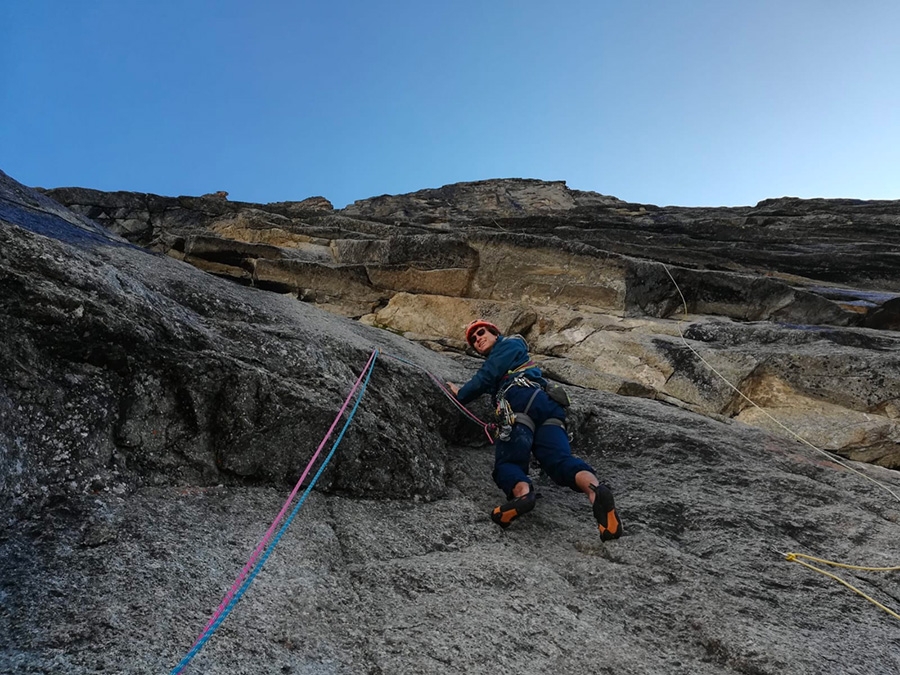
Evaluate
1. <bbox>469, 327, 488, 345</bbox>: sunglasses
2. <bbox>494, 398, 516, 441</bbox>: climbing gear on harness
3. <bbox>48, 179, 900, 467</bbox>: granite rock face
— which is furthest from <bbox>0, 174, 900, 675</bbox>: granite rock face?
<bbox>48, 179, 900, 467</bbox>: granite rock face

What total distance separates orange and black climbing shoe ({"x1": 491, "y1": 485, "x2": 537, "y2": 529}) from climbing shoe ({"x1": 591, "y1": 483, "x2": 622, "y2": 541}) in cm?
54

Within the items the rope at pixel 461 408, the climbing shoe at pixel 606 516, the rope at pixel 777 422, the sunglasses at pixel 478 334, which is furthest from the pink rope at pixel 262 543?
the rope at pixel 777 422

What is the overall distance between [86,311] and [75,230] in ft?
11.5

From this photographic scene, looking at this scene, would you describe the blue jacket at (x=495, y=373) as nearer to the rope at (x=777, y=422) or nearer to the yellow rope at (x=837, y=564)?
the yellow rope at (x=837, y=564)

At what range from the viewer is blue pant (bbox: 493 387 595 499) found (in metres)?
5.03

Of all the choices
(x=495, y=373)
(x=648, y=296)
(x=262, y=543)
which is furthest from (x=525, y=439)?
(x=648, y=296)

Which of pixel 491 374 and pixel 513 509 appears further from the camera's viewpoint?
pixel 491 374

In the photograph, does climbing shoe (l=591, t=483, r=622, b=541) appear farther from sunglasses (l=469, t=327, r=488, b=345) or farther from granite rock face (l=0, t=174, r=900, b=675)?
sunglasses (l=469, t=327, r=488, b=345)

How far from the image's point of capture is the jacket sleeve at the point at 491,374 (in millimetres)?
6125

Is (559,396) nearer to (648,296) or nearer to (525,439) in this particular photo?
(525,439)

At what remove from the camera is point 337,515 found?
4.35m

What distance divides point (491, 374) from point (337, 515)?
2.44 m

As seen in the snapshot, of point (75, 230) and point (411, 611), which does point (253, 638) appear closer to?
point (411, 611)

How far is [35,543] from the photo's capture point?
121 inches
